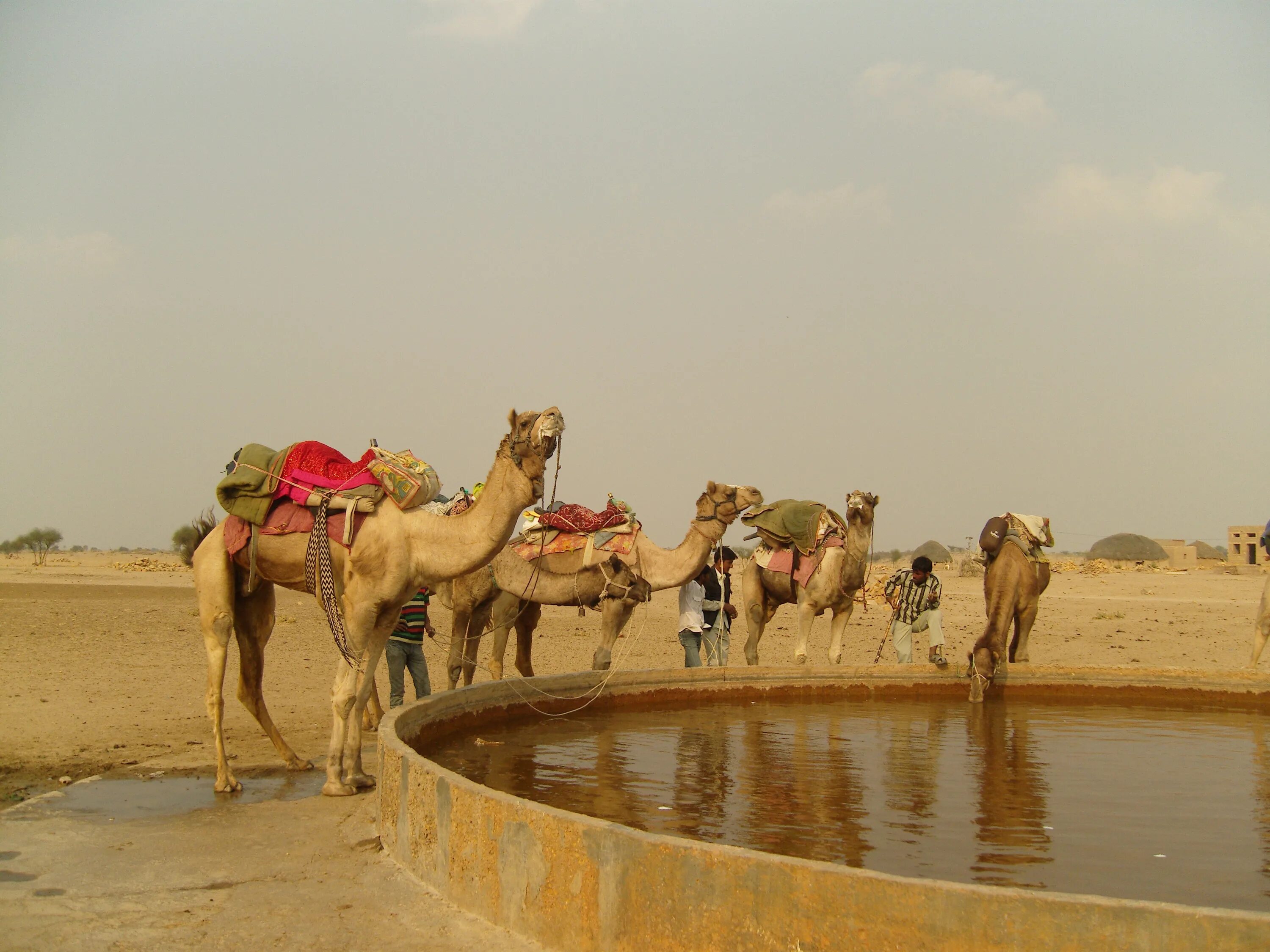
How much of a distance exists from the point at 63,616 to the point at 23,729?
11.8 metres

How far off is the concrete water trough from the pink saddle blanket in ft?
13.0

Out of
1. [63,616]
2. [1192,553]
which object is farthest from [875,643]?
[1192,553]

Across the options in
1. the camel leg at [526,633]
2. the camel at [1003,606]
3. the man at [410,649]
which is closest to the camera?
the man at [410,649]

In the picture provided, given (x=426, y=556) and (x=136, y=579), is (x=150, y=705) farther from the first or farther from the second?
(x=136, y=579)

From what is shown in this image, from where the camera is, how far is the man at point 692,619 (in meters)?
12.5

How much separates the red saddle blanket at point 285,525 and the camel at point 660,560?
4002mm

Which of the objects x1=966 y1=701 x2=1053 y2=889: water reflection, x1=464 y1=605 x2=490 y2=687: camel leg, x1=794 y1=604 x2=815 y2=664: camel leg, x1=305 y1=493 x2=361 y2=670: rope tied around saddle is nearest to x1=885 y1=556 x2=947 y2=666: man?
x1=794 y1=604 x2=815 y2=664: camel leg

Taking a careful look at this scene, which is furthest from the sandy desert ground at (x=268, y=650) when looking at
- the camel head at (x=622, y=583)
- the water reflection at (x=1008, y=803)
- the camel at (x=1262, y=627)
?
the water reflection at (x=1008, y=803)

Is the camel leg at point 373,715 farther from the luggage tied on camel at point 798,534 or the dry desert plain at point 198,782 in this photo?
the luggage tied on camel at point 798,534

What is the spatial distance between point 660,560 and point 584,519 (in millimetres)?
923

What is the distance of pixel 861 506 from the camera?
1229cm

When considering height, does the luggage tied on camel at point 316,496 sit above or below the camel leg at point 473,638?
above

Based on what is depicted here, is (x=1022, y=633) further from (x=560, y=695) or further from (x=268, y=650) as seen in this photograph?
(x=268, y=650)

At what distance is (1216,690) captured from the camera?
1093 centimetres
